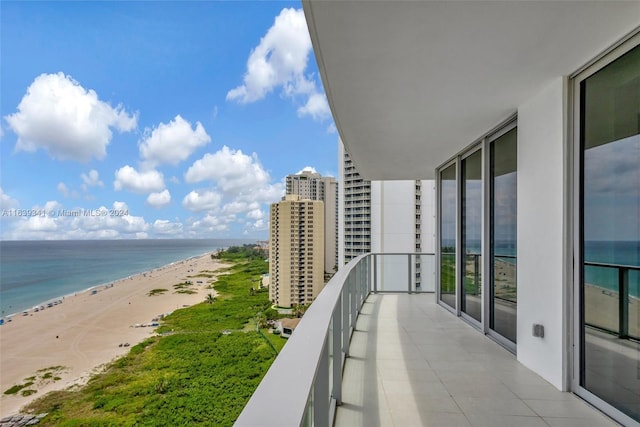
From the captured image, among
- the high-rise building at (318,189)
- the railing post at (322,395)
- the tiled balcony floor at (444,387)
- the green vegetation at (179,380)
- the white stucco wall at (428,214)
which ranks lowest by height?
the green vegetation at (179,380)

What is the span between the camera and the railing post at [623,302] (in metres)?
2.41

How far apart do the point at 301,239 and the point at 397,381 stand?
78.8 feet

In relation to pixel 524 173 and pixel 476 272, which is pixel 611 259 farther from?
pixel 476 272

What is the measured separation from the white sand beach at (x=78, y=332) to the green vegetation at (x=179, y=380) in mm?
1659

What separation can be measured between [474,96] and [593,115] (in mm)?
937

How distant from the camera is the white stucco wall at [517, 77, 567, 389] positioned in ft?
9.80

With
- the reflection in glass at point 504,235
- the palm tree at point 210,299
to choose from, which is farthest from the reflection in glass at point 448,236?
the palm tree at point 210,299

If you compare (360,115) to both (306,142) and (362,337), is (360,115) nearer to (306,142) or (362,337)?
(362,337)

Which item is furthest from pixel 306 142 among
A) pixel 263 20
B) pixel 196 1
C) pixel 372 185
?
pixel 372 185

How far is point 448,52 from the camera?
7.95ft

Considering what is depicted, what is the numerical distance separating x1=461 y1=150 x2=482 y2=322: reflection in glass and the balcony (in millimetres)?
462

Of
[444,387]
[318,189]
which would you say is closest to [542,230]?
[444,387]

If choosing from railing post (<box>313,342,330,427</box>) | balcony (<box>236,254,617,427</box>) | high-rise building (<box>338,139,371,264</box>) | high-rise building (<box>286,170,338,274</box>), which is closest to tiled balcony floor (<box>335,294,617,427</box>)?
balcony (<box>236,254,617,427</box>)

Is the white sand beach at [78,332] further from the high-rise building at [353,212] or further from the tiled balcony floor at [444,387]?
the tiled balcony floor at [444,387]
